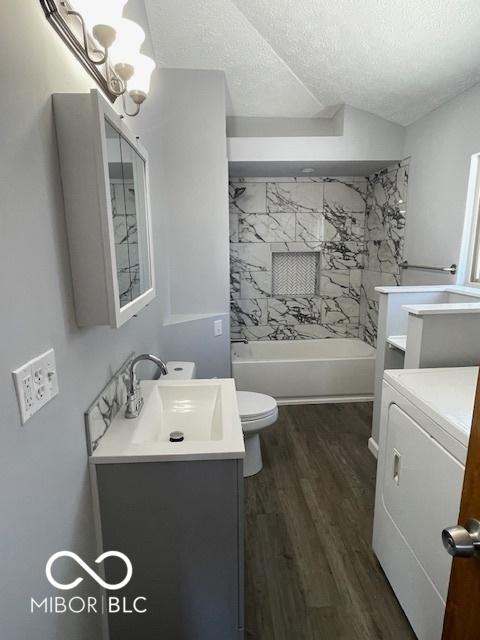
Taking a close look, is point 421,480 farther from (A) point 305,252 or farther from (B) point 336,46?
(A) point 305,252

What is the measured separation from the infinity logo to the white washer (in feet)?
3.43

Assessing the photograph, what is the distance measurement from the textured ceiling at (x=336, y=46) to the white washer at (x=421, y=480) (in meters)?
1.86

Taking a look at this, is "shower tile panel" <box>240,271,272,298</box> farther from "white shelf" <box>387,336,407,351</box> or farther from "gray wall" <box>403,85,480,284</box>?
"white shelf" <box>387,336,407,351</box>

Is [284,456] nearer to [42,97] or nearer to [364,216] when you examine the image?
[42,97]

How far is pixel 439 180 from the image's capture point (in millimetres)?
2537

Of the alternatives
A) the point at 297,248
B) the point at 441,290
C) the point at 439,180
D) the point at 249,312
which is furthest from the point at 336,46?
the point at 249,312

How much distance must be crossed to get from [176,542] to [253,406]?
1121mm

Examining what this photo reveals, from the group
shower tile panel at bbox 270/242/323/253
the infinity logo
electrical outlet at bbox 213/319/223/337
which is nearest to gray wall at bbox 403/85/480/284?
shower tile panel at bbox 270/242/323/253

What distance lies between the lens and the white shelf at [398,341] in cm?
208

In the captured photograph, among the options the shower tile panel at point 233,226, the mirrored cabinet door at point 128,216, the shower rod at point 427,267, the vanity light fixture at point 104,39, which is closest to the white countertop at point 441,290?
the shower rod at point 427,267

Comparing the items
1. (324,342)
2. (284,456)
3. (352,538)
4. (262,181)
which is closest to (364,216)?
(262,181)

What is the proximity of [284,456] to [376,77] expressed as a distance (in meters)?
2.82

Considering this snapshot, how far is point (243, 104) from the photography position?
3061 mm

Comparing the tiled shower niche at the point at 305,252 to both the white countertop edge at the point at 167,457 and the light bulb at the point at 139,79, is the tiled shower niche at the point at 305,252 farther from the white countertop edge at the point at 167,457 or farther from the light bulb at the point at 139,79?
the white countertop edge at the point at 167,457
